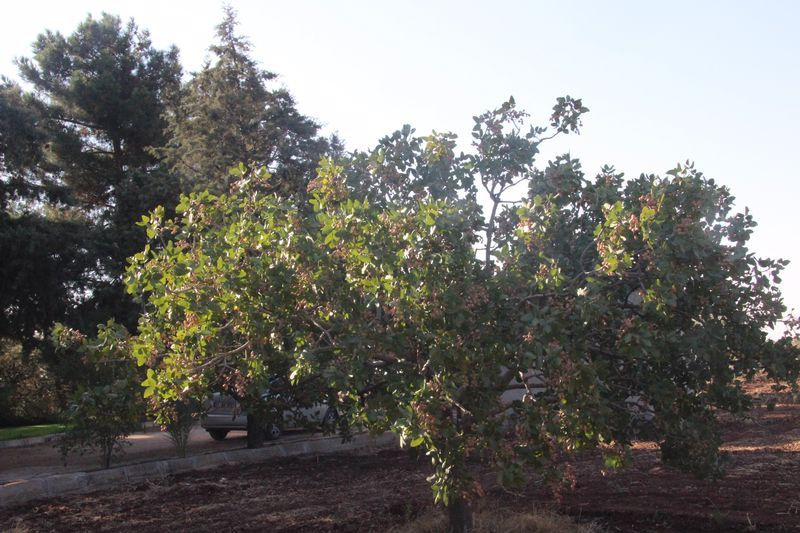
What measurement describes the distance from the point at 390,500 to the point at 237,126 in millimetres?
9647

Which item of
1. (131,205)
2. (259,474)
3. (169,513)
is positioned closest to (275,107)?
(131,205)

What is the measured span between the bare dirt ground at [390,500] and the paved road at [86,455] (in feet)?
11.4

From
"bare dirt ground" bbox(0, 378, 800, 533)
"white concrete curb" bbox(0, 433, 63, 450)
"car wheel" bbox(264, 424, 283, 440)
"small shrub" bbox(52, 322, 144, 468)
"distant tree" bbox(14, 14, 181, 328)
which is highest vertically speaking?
"distant tree" bbox(14, 14, 181, 328)

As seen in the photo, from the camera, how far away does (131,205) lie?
59.6 feet

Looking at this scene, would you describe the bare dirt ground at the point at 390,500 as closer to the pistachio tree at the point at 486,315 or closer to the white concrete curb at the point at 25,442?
the pistachio tree at the point at 486,315

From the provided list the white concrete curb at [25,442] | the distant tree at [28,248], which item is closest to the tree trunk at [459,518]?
the distant tree at [28,248]

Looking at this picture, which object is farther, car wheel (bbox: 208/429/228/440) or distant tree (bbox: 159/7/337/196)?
car wheel (bbox: 208/429/228/440)

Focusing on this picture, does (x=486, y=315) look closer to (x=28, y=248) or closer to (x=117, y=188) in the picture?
(x=28, y=248)

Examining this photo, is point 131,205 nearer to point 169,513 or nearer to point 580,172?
point 169,513

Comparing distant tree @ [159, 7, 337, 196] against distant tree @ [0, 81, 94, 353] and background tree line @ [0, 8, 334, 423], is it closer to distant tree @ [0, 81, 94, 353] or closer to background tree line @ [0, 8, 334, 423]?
background tree line @ [0, 8, 334, 423]

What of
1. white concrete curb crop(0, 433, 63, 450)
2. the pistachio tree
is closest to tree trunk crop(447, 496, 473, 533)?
the pistachio tree

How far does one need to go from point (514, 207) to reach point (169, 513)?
5.86 m

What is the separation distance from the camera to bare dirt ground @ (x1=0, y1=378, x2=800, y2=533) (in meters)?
7.94

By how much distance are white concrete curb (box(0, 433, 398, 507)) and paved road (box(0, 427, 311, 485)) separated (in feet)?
5.92
